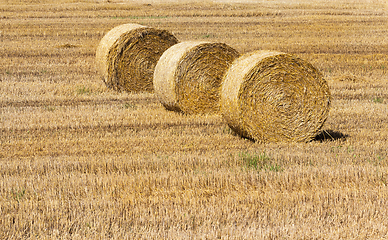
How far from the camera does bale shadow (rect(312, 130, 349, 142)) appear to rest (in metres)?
8.45

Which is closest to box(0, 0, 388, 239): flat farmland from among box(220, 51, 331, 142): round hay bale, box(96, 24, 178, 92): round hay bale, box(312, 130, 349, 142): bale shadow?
box(312, 130, 349, 142): bale shadow

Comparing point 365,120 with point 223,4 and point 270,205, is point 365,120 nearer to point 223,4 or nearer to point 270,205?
point 270,205

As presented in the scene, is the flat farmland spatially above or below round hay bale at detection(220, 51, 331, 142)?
below

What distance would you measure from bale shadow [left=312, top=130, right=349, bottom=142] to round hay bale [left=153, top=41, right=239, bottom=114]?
7.85 feet

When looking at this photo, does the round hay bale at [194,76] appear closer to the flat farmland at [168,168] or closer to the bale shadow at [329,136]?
the flat farmland at [168,168]

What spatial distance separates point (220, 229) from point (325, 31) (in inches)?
763

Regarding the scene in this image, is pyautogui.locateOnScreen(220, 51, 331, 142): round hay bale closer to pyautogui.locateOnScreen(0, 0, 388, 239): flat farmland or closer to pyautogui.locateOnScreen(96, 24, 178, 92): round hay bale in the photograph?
pyautogui.locateOnScreen(0, 0, 388, 239): flat farmland

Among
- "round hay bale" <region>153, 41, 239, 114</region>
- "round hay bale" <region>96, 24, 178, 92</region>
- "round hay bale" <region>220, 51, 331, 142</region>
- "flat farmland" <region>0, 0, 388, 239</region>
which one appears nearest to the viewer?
"flat farmland" <region>0, 0, 388, 239</region>

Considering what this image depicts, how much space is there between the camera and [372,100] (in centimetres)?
1163

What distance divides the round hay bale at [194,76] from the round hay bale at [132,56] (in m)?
1.99

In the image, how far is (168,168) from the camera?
22.0 ft

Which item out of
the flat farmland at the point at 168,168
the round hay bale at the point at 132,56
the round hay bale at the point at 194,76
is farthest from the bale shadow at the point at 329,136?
the round hay bale at the point at 132,56

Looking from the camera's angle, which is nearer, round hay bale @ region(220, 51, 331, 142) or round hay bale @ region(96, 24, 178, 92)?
round hay bale @ region(220, 51, 331, 142)

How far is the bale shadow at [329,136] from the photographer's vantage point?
8.45 m
